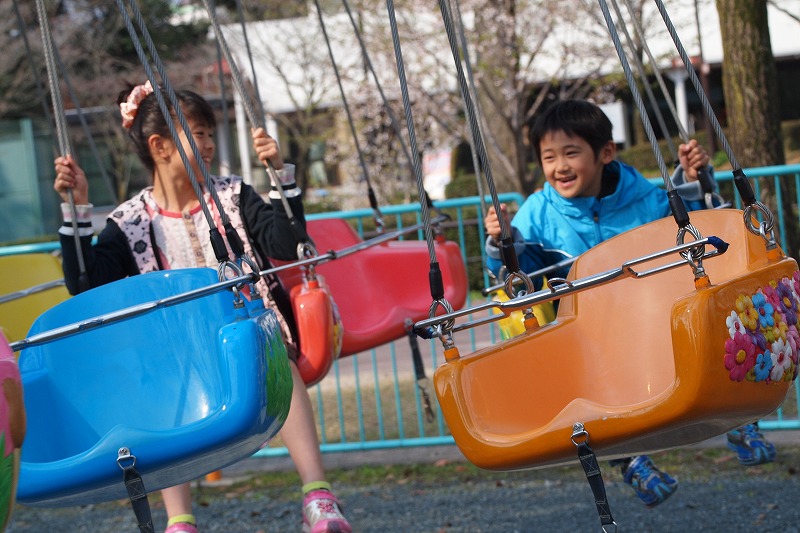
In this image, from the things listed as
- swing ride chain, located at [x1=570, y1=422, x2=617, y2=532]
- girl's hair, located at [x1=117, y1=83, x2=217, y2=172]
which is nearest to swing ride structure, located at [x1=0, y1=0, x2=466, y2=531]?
girl's hair, located at [x1=117, y1=83, x2=217, y2=172]

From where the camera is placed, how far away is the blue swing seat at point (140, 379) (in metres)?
2.40

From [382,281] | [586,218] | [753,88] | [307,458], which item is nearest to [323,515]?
[307,458]

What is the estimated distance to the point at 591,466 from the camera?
7.57ft

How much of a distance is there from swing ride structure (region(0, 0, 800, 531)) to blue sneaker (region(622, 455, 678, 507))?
0.38 metres

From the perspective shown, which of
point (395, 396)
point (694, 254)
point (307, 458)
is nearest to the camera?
point (694, 254)

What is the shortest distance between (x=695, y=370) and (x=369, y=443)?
3.31 m

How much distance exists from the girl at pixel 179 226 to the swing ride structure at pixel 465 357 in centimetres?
13

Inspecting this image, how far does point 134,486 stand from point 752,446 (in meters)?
2.14

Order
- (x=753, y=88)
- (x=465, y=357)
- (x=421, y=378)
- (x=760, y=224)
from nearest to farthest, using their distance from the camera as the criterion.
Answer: (x=760, y=224)
(x=465, y=357)
(x=421, y=378)
(x=753, y=88)

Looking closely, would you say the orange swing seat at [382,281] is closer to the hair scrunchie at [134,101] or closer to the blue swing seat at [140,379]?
the hair scrunchie at [134,101]

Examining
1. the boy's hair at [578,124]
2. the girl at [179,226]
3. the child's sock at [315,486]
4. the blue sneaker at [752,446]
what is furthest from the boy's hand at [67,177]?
the blue sneaker at [752,446]

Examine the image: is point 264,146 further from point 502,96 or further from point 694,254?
point 502,96

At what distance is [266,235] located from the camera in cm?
336

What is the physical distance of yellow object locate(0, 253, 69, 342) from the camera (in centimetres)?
397
